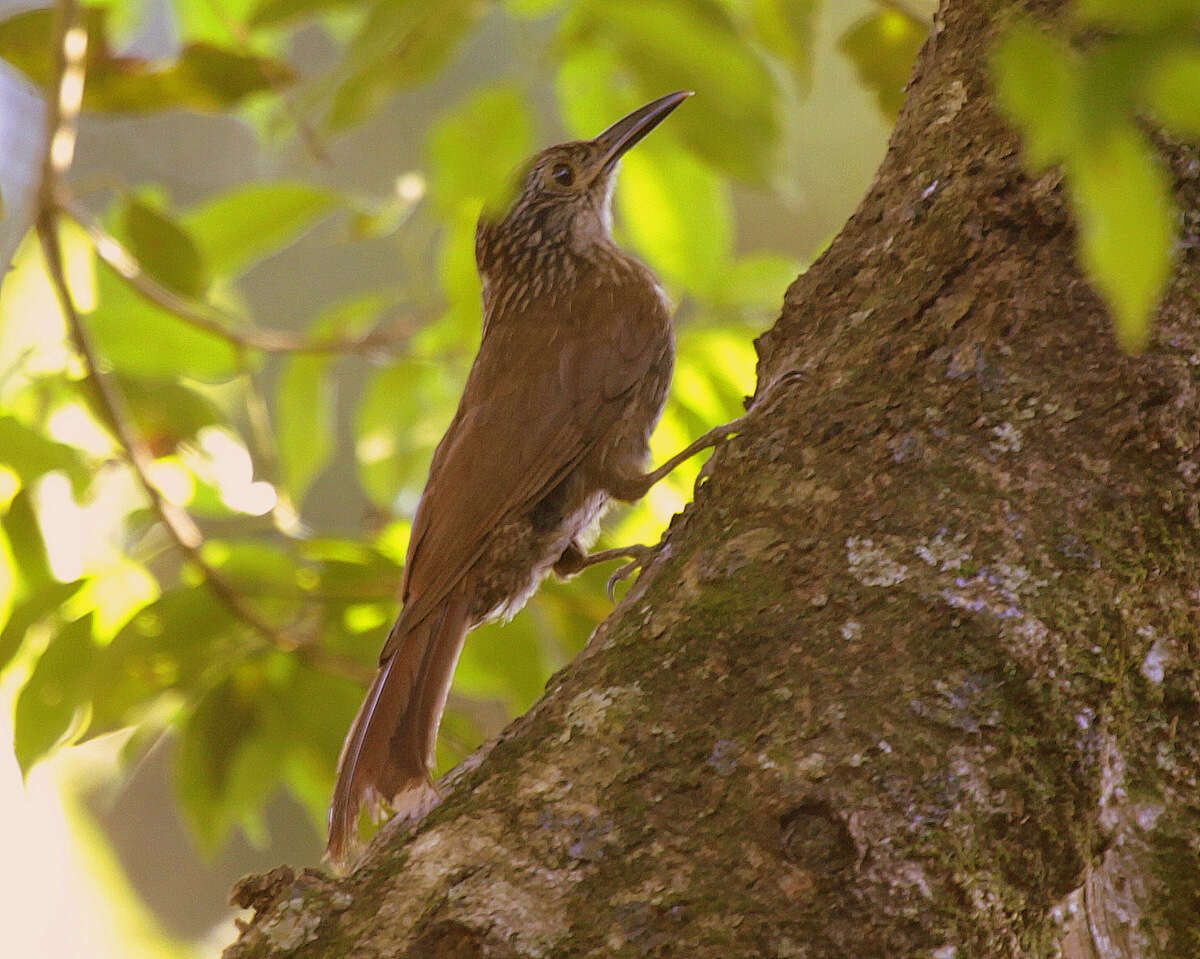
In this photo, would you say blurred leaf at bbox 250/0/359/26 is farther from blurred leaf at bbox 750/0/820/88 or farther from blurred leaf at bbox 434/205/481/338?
blurred leaf at bbox 750/0/820/88

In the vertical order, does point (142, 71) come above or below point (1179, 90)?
above

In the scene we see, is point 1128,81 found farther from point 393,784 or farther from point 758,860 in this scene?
point 393,784

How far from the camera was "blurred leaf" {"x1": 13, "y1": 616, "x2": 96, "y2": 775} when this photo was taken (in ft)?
7.52

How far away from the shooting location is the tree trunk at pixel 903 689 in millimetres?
1235

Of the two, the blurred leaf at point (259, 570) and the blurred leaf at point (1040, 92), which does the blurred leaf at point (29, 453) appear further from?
the blurred leaf at point (1040, 92)

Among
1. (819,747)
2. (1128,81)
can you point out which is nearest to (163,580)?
(819,747)

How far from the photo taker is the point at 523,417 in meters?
2.60

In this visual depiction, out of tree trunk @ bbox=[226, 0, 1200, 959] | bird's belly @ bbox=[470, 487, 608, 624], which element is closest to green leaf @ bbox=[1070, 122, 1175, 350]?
tree trunk @ bbox=[226, 0, 1200, 959]

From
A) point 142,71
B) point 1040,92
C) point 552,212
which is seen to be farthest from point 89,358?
point 1040,92

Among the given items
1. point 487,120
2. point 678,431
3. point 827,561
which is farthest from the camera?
point 678,431

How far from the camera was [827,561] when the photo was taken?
1486 mm

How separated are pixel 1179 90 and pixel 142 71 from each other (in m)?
2.37

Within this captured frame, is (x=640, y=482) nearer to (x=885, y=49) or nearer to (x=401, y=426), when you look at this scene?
(x=401, y=426)

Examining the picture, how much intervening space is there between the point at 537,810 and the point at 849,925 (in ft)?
1.04
